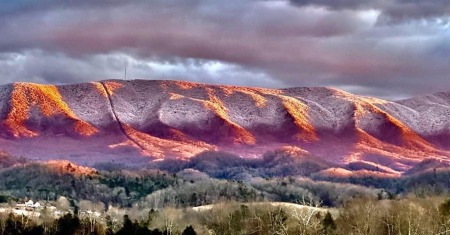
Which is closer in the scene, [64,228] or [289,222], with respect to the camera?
[289,222]

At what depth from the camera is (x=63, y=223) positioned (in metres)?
128

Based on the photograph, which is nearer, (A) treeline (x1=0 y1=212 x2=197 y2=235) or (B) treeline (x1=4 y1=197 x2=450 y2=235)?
(B) treeline (x1=4 y1=197 x2=450 y2=235)

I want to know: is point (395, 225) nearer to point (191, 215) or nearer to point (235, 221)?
point (235, 221)

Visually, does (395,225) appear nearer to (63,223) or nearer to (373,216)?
(373,216)

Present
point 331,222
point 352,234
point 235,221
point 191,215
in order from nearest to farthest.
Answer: point 352,234, point 331,222, point 235,221, point 191,215

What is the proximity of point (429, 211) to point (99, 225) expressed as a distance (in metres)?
60.3

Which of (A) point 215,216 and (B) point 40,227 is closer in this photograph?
(B) point 40,227

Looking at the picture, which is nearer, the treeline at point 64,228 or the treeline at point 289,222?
the treeline at point 289,222

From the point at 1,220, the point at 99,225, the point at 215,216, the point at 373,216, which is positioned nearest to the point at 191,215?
the point at 215,216

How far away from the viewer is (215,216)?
141625 mm

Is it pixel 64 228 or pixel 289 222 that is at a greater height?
pixel 289 222

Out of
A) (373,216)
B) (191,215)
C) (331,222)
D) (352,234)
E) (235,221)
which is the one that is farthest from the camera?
(191,215)

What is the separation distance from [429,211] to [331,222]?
16.6 metres

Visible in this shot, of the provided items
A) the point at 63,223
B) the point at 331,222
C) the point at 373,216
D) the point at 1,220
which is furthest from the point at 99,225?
the point at 373,216
